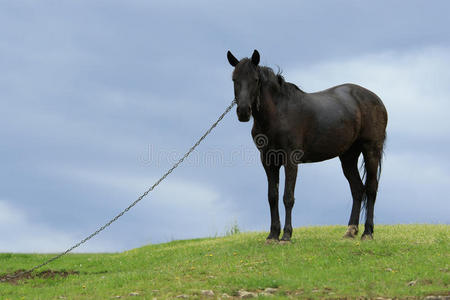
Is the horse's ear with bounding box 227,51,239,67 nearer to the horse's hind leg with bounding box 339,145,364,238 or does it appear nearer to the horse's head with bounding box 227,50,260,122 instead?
the horse's head with bounding box 227,50,260,122

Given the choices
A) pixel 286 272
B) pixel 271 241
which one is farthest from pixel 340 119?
pixel 286 272

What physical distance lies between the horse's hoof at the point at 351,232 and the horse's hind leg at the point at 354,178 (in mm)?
59

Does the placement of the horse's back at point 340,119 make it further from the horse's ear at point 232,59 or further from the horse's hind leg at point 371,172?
the horse's ear at point 232,59

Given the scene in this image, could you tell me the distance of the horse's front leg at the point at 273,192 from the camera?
13.9 m

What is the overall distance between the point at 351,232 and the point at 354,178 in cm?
157

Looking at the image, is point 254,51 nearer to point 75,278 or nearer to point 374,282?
point 374,282

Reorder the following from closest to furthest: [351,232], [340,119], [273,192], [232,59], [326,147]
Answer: [232,59] < [273,192] < [326,147] < [340,119] < [351,232]

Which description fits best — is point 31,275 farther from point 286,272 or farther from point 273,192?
point 286,272

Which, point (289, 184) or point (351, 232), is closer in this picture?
point (289, 184)

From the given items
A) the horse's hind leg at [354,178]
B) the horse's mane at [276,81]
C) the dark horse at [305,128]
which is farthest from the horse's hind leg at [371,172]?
the horse's mane at [276,81]

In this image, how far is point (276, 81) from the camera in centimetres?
1402

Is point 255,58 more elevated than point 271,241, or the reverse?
point 255,58

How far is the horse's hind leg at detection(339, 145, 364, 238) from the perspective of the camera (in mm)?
15914

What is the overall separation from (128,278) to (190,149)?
4.04m
